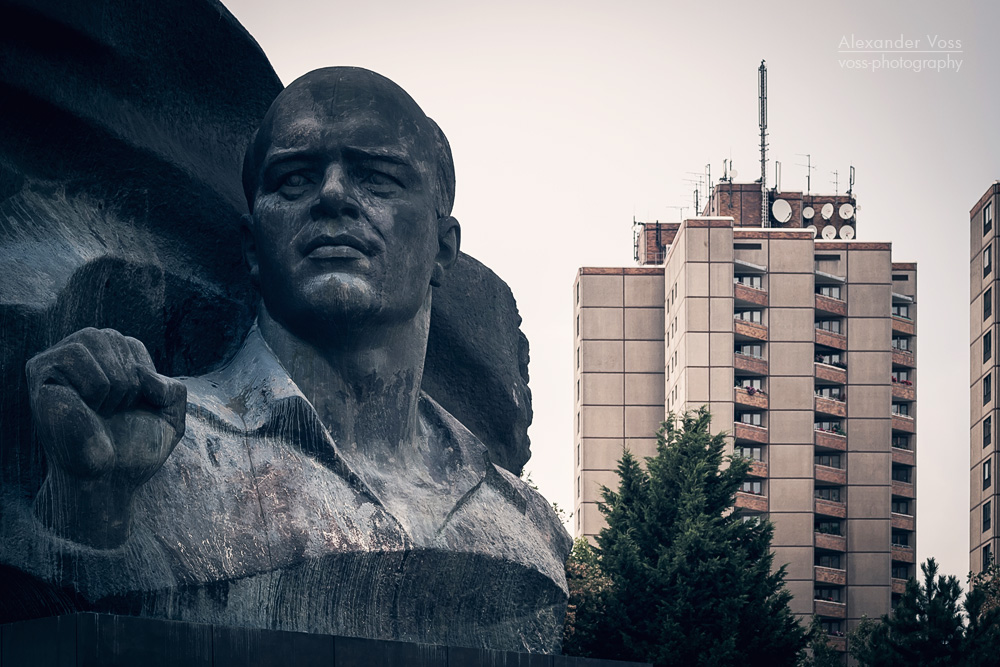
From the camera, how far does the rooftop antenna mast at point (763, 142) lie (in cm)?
6881

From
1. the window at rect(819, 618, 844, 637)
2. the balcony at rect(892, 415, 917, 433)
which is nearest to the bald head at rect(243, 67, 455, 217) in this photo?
the window at rect(819, 618, 844, 637)

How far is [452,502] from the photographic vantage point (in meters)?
11.3

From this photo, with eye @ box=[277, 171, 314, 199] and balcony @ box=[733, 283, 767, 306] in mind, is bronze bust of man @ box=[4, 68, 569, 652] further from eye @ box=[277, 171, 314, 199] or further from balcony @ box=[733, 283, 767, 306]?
balcony @ box=[733, 283, 767, 306]

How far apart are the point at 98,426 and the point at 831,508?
220 ft

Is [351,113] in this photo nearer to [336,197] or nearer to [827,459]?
[336,197]

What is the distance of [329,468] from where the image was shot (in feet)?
35.0

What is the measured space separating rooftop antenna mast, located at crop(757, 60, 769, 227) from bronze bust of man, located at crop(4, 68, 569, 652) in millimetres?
58409

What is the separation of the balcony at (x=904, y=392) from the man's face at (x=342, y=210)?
7288cm

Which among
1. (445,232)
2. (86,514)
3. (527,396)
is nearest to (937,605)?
(527,396)

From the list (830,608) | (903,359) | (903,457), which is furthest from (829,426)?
(903,359)

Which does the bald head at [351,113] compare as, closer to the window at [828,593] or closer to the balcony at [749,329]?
the balcony at [749,329]

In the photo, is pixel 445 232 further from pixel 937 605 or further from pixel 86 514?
pixel 937 605

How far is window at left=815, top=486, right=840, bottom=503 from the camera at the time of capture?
2938 inches

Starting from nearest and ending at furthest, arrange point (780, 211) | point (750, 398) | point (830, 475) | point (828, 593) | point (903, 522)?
point (750, 398) → point (828, 593) → point (830, 475) → point (780, 211) → point (903, 522)
